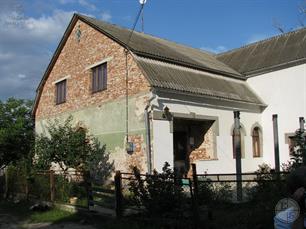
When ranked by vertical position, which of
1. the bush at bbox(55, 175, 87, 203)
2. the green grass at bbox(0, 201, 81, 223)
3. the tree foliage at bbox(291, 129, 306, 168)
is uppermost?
the tree foliage at bbox(291, 129, 306, 168)

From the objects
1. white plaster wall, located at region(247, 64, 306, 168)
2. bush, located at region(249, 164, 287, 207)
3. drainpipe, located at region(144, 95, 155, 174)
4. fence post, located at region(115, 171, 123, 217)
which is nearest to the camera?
bush, located at region(249, 164, 287, 207)

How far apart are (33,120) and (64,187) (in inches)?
508

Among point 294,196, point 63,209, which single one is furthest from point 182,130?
point 294,196

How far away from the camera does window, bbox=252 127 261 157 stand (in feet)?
64.1

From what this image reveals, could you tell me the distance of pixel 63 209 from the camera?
1169 cm

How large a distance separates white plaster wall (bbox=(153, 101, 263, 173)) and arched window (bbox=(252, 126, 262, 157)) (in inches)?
13.1

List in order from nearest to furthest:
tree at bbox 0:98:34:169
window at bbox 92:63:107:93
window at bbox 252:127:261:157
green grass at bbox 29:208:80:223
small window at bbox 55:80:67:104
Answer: green grass at bbox 29:208:80:223 < window at bbox 92:63:107:93 < window at bbox 252:127:261:157 < tree at bbox 0:98:34:169 < small window at bbox 55:80:67:104

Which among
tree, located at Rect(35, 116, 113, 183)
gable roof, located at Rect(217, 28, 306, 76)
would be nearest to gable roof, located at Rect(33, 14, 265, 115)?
gable roof, located at Rect(217, 28, 306, 76)

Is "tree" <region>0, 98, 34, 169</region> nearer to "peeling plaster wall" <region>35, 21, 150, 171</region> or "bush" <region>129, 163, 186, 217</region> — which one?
"peeling plaster wall" <region>35, 21, 150, 171</region>

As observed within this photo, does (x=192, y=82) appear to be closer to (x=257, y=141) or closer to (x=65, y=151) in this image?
(x=257, y=141)

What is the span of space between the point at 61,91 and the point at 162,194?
14.8 m

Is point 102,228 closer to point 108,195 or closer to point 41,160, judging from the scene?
point 108,195

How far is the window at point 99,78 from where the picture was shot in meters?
17.8

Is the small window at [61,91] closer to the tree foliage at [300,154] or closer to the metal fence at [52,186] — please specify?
the metal fence at [52,186]
